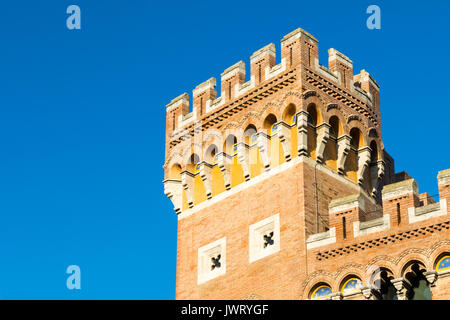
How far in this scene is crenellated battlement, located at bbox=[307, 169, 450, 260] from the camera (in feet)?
116

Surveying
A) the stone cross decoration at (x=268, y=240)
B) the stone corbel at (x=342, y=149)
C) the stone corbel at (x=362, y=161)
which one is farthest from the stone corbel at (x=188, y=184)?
the stone corbel at (x=362, y=161)

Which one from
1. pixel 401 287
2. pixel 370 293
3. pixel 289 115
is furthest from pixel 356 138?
pixel 401 287

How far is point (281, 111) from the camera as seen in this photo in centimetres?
4044

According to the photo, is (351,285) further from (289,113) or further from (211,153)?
(211,153)

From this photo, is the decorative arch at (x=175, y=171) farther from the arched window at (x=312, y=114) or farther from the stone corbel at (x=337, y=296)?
the stone corbel at (x=337, y=296)

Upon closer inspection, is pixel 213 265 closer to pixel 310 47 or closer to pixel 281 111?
pixel 281 111

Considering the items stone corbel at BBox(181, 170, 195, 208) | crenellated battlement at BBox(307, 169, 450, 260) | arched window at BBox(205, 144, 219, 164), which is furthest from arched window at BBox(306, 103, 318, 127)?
stone corbel at BBox(181, 170, 195, 208)

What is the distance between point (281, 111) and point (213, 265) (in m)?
6.46

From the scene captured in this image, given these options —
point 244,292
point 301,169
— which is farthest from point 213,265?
point 301,169

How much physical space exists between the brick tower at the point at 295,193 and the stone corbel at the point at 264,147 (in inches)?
1.5

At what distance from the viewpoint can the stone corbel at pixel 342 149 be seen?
134 ft

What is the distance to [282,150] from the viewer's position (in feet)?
132

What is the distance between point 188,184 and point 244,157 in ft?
10.0
